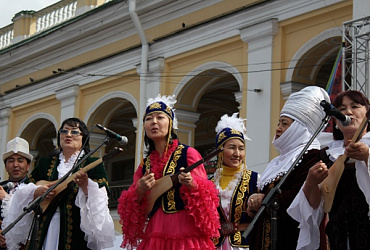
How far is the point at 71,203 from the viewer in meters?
6.39

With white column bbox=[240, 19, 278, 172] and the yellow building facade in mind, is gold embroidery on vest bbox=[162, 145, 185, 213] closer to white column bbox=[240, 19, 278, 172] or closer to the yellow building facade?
the yellow building facade

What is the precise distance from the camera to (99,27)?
63.7 ft

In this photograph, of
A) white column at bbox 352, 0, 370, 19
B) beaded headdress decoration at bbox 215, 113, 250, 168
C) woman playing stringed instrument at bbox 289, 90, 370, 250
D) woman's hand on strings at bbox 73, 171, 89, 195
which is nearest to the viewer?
woman playing stringed instrument at bbox 289, 90, 370, 250

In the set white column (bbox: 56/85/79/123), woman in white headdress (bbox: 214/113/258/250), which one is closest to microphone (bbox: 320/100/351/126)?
woman in white headdress (bbox: 214/113/258/250)

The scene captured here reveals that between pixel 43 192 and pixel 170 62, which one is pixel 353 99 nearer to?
pixel 43 192

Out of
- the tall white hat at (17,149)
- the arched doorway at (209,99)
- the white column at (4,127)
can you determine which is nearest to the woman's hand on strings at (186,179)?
the tall white hat at (17,149)

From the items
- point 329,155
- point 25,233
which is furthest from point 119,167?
point 329,155

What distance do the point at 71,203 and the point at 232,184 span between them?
1321mm

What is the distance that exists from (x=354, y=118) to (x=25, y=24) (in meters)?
19.7

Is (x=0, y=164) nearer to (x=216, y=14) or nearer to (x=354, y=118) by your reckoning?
(x=216, y=14)

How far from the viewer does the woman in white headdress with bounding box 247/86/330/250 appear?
199 inches

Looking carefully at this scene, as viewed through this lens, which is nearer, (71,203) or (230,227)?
(230,227)

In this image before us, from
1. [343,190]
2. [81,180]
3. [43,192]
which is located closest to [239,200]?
[81,180]

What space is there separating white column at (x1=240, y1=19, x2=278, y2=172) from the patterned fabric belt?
8.37 meters
